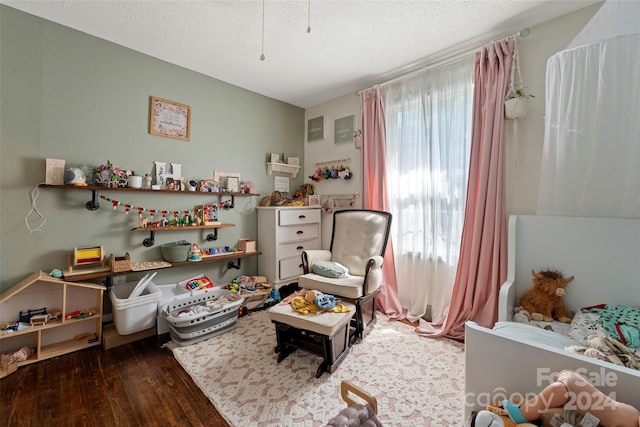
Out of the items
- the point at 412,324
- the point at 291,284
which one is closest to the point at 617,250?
the point at 412,324

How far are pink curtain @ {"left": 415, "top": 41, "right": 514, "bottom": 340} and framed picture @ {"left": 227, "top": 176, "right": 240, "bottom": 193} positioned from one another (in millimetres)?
2496

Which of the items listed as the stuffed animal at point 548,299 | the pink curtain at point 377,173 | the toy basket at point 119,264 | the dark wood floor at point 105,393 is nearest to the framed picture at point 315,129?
the pink curtain at point 377,173

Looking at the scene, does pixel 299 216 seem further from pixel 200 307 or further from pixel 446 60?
pixel 446 60

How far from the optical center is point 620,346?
1165 mm

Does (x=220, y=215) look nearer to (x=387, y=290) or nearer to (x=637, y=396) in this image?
(x=387, y=290)

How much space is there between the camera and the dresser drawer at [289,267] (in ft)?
10.4

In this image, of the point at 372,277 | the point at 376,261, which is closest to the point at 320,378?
the point at 372,277

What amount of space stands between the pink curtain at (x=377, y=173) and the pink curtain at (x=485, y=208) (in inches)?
22.2

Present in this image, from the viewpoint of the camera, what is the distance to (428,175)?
8.55ft

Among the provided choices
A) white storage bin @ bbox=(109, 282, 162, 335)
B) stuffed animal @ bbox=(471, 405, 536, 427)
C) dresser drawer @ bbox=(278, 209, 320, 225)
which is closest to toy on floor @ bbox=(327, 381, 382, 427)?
stuffed animal @ bbox=(471, 405, 536, 427)

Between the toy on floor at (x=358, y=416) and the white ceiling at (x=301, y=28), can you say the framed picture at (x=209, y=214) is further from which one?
the toy on floor at (x=358, y=416)

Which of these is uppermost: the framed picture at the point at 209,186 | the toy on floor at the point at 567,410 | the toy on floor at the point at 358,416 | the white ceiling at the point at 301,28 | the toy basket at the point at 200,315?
the white ceiling at the point at 301,28

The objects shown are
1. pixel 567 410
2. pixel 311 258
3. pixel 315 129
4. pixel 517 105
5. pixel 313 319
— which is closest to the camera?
pixel 567 410

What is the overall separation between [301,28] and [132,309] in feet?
8.84
